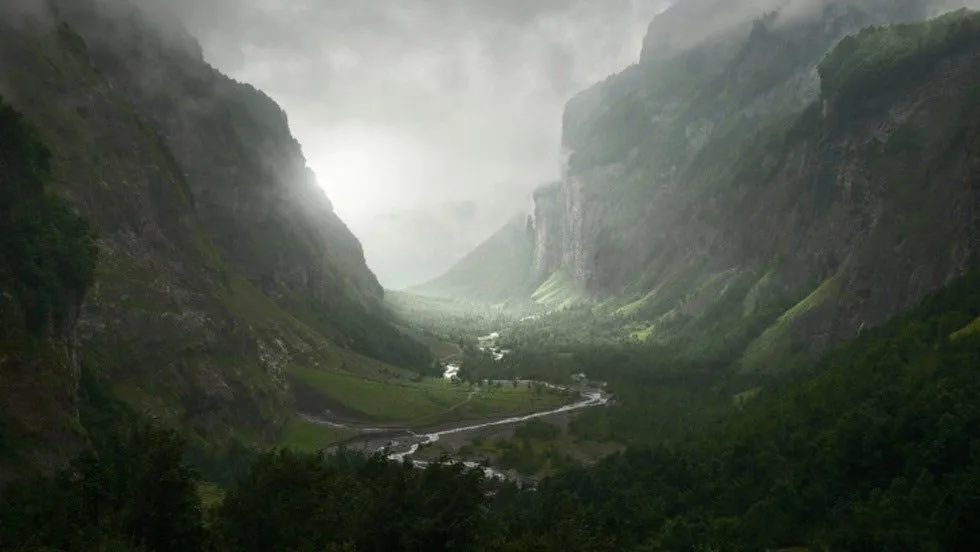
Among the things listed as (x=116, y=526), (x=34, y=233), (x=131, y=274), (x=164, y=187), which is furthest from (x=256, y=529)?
(x=164, y=187)

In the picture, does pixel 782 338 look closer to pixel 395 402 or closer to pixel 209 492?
pixel 395 402

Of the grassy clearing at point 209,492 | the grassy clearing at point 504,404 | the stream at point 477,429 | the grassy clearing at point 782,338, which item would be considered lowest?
the grassy clearing at point 209,492

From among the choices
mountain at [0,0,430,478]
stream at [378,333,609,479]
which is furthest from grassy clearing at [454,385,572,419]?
mountain at [0,0,430,478]

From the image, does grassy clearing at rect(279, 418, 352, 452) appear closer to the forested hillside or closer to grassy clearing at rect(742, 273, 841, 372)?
the forested hillside

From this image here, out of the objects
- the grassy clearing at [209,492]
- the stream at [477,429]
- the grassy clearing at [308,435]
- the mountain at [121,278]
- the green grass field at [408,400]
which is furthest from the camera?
the green grass field at [408,400]

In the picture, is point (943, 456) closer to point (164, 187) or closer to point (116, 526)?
point (116, 526)

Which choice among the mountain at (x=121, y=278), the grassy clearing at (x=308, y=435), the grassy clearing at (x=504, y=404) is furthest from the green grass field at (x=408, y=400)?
the grassy clearing at (x=308, y=435)

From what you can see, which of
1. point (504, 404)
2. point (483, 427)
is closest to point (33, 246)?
point (483, 427)

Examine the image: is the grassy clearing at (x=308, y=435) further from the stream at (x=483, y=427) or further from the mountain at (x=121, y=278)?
the stream at (x=483, y=427)
